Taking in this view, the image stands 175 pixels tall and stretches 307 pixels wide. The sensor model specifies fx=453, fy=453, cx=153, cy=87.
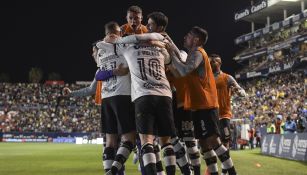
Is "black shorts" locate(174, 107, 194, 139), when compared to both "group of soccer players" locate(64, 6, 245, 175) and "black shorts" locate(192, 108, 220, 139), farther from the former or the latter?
"black shorts" locate(192, 108, 220, 139)

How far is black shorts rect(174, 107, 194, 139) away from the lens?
789 centimetres

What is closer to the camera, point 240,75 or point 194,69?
point 194,69

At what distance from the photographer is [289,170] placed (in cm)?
1304

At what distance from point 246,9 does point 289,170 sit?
62587mm

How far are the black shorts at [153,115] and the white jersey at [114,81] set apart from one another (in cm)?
77

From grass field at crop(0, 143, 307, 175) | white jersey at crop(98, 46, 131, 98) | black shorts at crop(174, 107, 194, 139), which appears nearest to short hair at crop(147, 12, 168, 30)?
white jersey at crop(98, 46, 131, 98)

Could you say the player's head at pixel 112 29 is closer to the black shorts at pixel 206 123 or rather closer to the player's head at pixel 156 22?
the player's head at pixel 156 22

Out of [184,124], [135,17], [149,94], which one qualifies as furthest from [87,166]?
[149,94]

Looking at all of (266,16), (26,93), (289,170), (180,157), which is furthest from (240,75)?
(180,157)

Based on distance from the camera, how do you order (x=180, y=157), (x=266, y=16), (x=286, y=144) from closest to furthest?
(x=180, y=157)
(x=286, y=144)
(x=266, y=16)

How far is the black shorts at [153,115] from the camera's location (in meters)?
6.36

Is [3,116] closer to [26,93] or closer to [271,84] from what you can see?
[26,93]

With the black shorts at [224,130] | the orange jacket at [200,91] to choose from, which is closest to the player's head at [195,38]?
the orange jacket at [200,91]

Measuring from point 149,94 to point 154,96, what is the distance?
0.08 m
